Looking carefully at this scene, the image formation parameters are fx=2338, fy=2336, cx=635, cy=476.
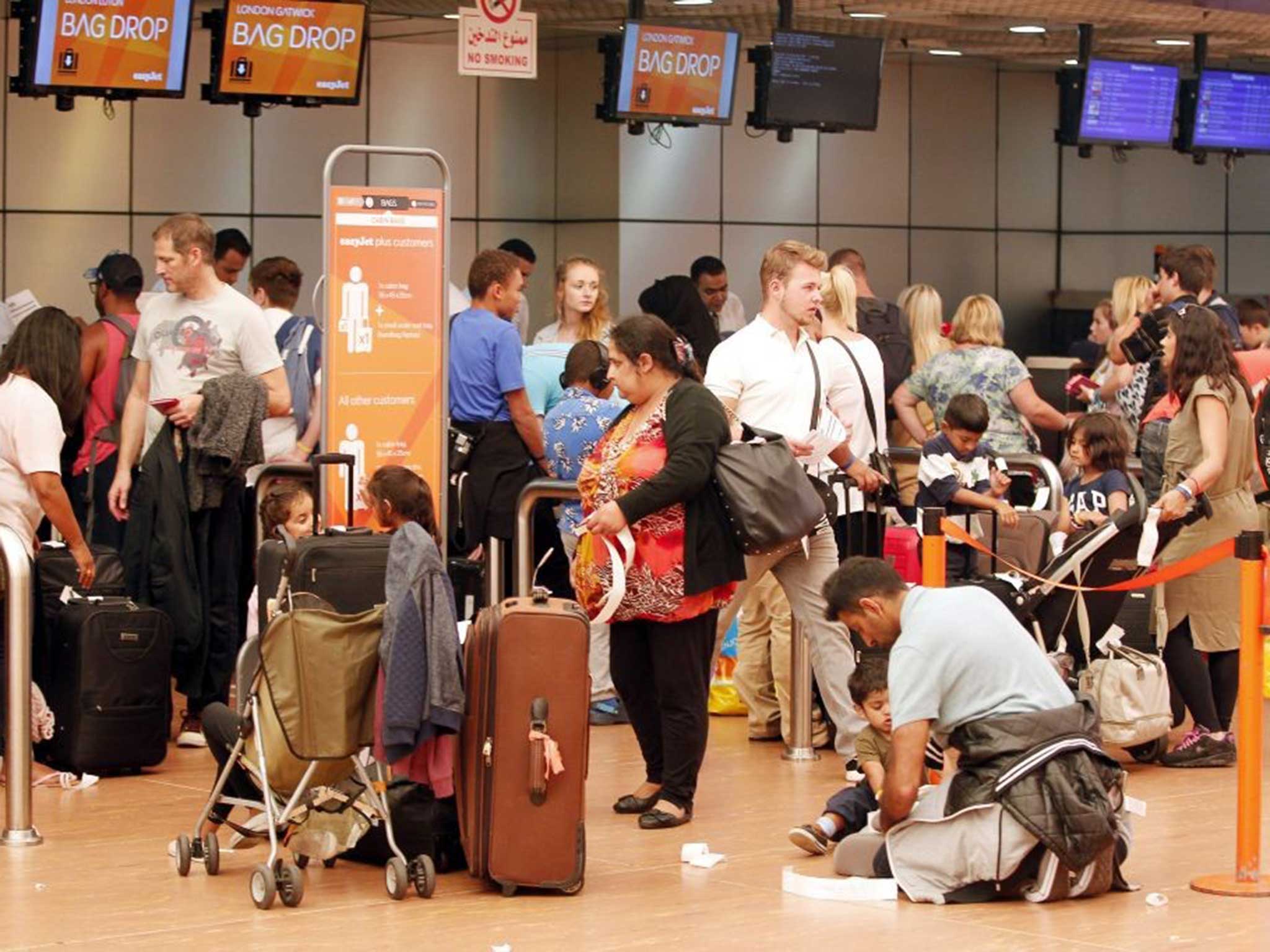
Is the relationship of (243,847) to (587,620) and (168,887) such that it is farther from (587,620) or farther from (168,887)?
(587,620)

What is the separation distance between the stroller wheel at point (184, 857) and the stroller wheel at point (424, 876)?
69 centimetres

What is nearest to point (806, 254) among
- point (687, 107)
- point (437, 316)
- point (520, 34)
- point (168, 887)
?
point (437, 316)

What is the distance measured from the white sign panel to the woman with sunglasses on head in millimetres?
4735

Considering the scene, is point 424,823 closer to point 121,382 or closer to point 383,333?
point 383,333

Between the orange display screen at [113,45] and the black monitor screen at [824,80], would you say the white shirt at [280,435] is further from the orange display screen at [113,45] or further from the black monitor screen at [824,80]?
the black monitor screen at [824,80]

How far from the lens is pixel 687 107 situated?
14.6 meters

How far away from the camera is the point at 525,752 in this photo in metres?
6.20

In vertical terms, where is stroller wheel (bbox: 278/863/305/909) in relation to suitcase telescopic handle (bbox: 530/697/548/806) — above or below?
below

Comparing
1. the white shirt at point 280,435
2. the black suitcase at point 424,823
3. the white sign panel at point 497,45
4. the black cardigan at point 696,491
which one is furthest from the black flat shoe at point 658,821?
the white sign panel at point 497,45

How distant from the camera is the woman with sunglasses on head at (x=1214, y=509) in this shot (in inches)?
328

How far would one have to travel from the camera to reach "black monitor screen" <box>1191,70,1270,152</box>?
17.5 metres

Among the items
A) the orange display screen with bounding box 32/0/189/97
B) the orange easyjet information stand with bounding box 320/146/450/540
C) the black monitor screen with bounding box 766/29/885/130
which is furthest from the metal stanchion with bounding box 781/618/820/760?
the black monitor screen with bounding box 766/29/885/130

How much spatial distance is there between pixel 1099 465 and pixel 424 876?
3979 millimetres

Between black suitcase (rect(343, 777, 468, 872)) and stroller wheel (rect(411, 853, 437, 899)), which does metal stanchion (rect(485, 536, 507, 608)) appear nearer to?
black suitcase (rect(343, 777, 468, 872))
